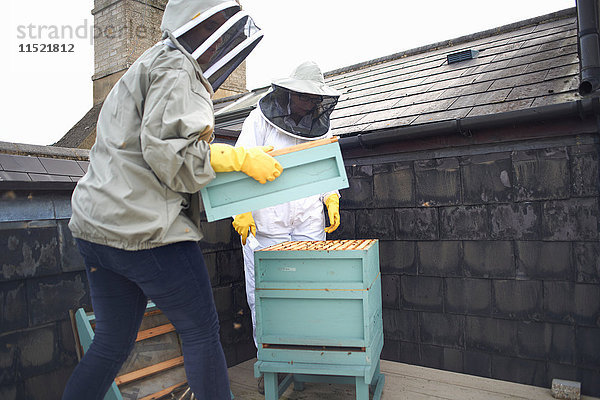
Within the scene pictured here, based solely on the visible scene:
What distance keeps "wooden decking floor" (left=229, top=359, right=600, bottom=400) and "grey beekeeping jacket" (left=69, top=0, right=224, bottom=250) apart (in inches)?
55.9

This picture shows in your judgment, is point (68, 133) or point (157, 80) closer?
point (157, 80)

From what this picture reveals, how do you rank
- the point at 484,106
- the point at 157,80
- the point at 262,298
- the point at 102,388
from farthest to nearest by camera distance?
the point at 484,106 < the point at 262,298 < the point at 102,388 < the point at 157,80

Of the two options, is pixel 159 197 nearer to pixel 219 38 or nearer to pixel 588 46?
pixel 219 38

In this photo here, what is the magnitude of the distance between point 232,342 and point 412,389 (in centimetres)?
112

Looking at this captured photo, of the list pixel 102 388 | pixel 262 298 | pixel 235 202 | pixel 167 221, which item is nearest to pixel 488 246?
pixel 262 298

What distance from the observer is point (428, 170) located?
2.66m

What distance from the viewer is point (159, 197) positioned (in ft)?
4.24

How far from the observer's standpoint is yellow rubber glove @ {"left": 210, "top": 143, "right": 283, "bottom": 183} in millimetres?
1377

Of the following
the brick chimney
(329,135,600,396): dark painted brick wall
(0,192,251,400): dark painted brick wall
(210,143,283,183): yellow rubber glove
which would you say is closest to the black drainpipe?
(329,135,600,396): dark painted brick wall

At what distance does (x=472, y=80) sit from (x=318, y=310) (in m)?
2.10

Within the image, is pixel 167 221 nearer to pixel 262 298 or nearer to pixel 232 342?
pixel 262 298

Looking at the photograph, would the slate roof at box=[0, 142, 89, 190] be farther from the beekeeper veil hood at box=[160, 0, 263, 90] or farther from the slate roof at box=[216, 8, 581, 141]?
the slate roof at box=[216, 8, 581, 141]

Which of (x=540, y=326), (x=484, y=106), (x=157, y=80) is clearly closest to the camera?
(x=157, y=80)

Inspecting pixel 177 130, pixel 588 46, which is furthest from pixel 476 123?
pixel 177 130
